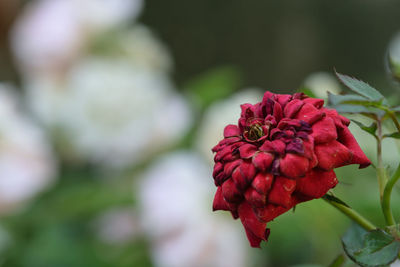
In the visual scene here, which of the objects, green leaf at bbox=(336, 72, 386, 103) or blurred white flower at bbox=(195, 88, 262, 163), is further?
blurred white flower at bbox=(195, 88, 262, 163)

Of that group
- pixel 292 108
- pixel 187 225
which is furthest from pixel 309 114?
pixel 187 225

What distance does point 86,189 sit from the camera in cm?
59

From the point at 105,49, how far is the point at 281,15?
3.98 feet

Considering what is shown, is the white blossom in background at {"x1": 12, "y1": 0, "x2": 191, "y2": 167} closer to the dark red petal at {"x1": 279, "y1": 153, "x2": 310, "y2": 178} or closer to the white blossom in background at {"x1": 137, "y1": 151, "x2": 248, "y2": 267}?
the white blossom in background at {"x1": 137, "y1": 151, "x2": 248, "y2": 267}

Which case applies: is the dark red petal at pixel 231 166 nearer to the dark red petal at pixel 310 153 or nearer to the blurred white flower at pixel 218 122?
the dark red petal at pixel 310 153

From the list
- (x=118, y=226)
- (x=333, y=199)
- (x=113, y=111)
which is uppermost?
(x=333, y=199)

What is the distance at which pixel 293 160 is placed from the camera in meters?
0.14

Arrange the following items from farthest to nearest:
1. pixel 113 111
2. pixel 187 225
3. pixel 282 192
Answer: pixel 113 111 → pixel 187 225 → pixel 282 192

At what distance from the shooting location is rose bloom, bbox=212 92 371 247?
139mm

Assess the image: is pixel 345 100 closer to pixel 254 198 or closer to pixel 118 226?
pixel 254 198

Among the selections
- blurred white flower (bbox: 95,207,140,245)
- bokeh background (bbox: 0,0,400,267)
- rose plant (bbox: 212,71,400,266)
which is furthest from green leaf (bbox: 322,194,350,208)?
blurred white flower (bbox: 95,207,140,245)

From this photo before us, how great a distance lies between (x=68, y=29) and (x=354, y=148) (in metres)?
0.54

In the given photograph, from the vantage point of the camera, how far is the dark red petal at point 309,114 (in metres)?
0.15

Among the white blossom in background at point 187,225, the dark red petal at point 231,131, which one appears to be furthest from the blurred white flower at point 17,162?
the dark red petal at point 231,131
